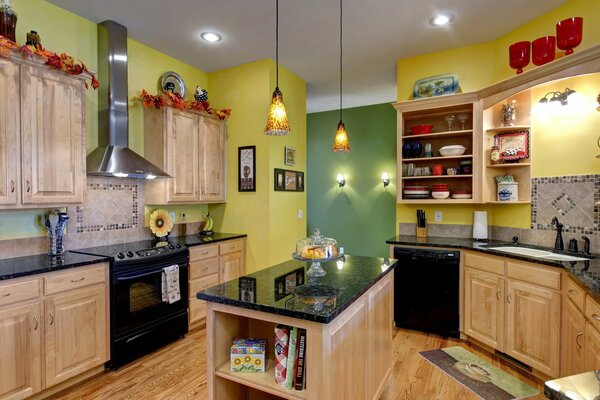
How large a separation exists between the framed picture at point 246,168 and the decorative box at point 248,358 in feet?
8.37

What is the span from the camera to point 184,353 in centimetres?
295

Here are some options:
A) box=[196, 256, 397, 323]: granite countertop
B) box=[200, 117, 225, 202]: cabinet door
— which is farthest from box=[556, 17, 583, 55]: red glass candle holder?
box=[200, 117, 225, 202]: cabinet door

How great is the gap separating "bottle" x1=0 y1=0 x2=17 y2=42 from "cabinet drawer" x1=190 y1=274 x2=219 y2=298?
2.48m

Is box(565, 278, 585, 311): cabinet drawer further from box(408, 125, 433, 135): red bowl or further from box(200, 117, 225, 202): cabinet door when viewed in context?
box(200, 117, 225, 202): cabinet door

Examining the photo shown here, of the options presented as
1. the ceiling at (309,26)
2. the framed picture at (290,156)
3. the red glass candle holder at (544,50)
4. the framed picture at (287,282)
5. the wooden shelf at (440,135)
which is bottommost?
the framed picture at (287,282)

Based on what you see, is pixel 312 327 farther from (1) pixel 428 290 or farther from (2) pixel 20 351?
(1) pixel 428 290

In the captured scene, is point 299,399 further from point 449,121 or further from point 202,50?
point 202,50

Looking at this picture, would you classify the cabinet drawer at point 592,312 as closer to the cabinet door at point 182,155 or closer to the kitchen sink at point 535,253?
the kitchen sink at point 535,253

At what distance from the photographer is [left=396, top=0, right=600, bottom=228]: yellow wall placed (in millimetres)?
2635

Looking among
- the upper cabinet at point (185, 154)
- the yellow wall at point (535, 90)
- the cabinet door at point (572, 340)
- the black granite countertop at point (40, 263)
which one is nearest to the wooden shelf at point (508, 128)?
the yellow wall at point (535, 90)

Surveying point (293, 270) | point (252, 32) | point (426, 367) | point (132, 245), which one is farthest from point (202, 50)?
point (426, 367)

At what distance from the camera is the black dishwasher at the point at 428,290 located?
3.13 m

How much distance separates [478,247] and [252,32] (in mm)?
3034

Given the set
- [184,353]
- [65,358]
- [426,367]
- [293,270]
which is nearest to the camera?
[293,270]
